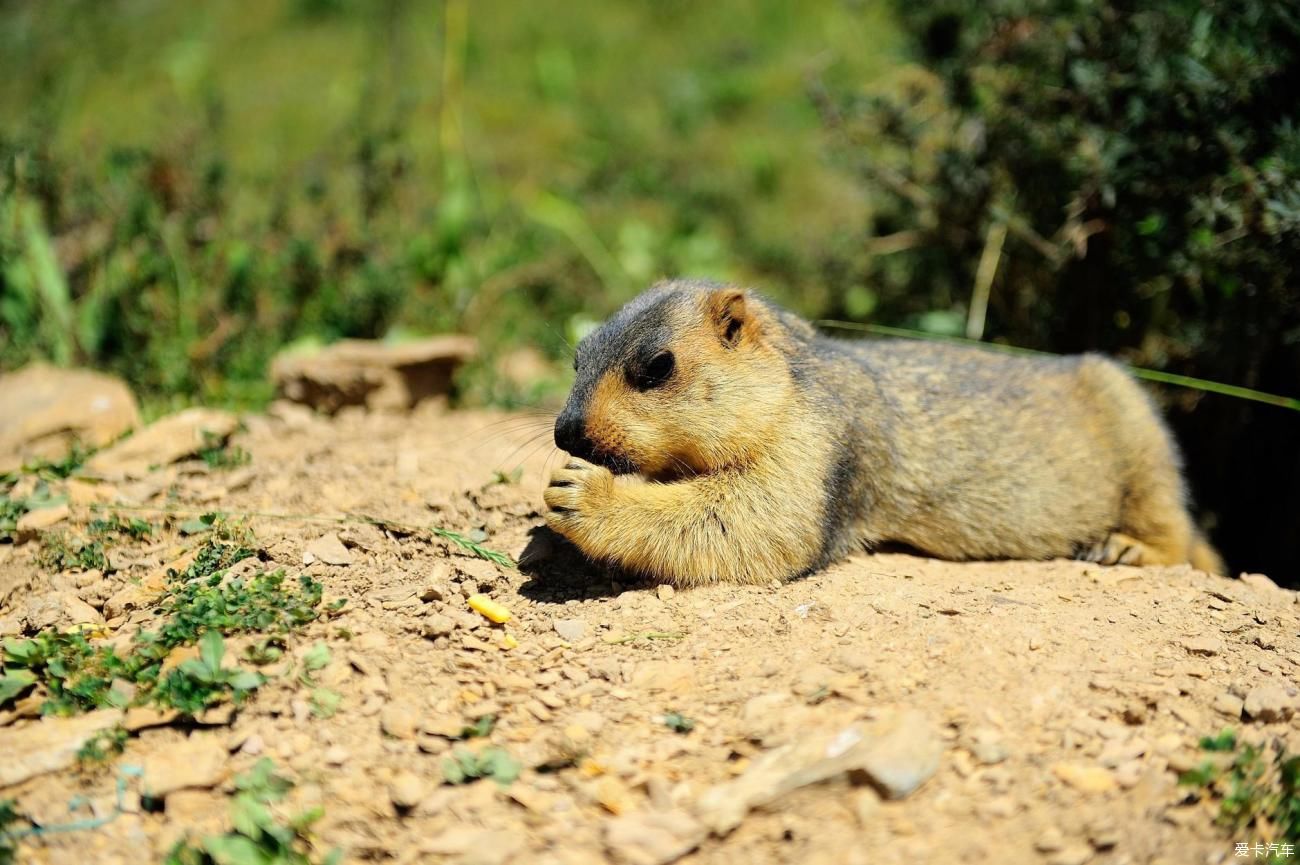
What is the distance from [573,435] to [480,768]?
1.50 meters

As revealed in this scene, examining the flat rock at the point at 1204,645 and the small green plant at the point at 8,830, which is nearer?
the small green plant at the point at 8,830

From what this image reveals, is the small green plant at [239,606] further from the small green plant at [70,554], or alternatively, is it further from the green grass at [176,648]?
the small green plant at [70,554]

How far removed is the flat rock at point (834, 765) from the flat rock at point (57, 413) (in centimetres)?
420

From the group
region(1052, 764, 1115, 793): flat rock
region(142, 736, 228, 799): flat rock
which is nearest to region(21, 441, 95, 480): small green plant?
region(142, 736, 228, 799): flat rock

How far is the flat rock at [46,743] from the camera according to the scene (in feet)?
10.8

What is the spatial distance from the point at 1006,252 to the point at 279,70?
920cm

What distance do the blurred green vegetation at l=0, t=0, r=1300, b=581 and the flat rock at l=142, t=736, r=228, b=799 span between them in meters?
3.80

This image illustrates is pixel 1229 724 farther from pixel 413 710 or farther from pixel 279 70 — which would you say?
pixel 279 70

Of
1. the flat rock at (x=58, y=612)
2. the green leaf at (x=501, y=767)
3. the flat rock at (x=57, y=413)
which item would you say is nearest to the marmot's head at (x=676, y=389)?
the green leaf at (x=501, y=767)

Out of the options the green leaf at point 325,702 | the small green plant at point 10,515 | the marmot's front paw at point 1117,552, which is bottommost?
the marmot's front paw at point 1117,552

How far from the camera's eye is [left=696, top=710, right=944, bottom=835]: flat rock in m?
3.12

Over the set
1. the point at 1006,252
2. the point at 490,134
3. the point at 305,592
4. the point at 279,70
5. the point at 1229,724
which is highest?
the point at 279,70

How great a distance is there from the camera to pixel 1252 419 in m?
6.43

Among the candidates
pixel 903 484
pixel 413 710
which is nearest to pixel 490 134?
pixel 903 484
